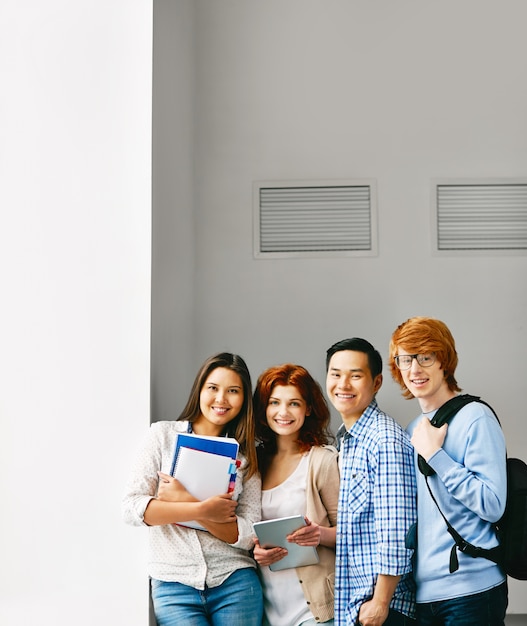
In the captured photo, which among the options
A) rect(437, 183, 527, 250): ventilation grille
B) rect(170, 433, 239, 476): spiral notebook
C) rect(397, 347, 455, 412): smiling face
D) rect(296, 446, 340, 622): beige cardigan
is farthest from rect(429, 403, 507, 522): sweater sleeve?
rect(437, 183, 527, 250): ventilation grille

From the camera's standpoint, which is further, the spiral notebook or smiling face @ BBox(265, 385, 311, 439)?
smiling face @ BBox(265, 385, 311, 439)

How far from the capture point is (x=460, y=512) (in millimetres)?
2311

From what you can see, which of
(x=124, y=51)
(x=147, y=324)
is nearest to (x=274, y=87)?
(x=124, y=51)

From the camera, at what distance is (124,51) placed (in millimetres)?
2828

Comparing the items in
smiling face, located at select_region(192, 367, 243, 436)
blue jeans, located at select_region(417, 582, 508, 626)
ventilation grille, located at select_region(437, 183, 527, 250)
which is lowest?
blue jeans, located at select_region(417, 582, 508, 626)

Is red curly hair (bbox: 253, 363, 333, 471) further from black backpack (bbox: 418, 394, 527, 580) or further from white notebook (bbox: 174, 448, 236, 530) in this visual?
black backpack (bbox: 418, 394, 527, 580)

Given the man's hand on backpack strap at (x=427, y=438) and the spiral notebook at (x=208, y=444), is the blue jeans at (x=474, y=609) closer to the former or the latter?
the man's hand on backpack strap at (x=427, y=438)

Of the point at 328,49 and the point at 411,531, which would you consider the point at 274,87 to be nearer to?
the point at 328,49

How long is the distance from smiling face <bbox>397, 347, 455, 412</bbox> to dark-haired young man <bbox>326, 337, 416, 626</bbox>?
0.14 metres

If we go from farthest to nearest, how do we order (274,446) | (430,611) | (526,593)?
(526,593) → (274,446) → (430,611)

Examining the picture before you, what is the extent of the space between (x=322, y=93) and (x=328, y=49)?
0.71 ft

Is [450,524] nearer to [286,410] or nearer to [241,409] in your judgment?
[286,410]

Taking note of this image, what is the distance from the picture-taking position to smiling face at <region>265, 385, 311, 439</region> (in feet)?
8.50

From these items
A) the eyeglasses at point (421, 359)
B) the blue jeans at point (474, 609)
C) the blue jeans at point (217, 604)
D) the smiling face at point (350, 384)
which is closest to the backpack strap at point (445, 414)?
the eyeglasses at point (421, 359)
